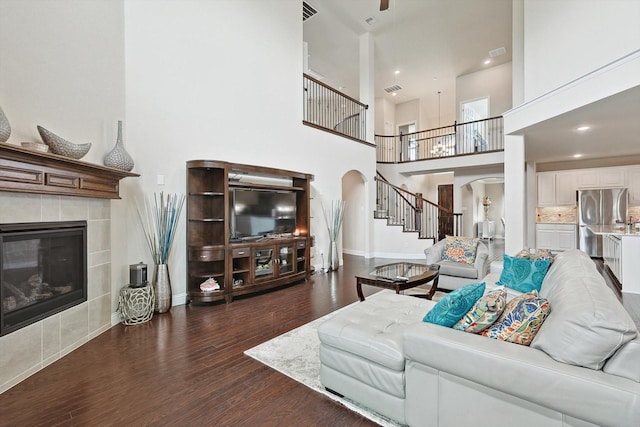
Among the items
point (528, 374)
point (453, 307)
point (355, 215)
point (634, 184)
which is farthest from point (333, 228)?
point (634, 184)

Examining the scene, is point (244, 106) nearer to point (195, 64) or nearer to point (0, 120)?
point (195, 64)

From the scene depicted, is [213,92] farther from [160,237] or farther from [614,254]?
[614,254]

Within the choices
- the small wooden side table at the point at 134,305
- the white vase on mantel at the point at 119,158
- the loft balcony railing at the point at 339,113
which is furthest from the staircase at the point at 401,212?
the white vase on mantel at the point at 119,158

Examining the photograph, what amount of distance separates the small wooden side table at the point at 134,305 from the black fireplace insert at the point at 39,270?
0.43 m

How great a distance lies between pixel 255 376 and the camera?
7.43 feet

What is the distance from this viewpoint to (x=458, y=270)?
4352 mm

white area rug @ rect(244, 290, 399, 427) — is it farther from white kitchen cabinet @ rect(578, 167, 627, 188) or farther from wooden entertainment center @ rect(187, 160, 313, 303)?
white kitchen cabinet @ rect(578, 167, 627, 188)

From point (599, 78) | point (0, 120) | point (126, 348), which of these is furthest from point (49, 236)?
point (599, 78)

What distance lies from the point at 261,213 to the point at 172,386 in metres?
2.93

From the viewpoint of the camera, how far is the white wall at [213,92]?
146 inches

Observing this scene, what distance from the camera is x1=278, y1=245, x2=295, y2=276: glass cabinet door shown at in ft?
15.8

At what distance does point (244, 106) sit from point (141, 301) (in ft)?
10.8

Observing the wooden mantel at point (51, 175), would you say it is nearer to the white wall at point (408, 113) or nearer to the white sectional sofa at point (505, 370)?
the white sectional sofa at point (505, 370)

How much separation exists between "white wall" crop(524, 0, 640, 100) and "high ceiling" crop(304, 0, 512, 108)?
8.62 feet
